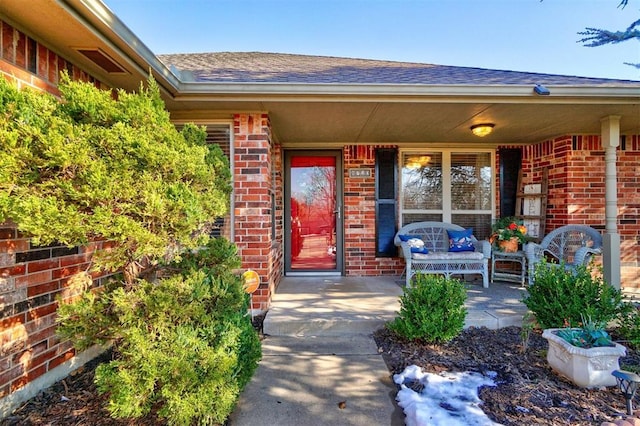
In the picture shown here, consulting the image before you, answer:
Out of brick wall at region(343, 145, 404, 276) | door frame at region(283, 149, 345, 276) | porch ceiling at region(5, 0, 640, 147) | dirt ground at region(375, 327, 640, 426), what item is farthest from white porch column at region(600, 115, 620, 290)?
door frame at region(283, 149, 345, 276)

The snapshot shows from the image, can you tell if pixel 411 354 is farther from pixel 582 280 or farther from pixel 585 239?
pixel 585 239

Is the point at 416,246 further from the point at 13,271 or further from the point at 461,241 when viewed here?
the point at 13,271

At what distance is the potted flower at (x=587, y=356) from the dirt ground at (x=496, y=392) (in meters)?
0.06

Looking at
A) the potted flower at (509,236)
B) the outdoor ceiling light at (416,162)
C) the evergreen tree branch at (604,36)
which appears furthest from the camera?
the evergreen tree branch at (604,36)

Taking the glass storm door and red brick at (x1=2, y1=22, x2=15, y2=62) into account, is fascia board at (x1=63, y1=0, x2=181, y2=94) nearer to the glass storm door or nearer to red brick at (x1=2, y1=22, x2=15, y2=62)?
red brick at (x1=2, y1=22, x2=15, y2=62)

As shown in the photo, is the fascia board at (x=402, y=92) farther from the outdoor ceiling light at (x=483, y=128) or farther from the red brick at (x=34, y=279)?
the red brick at (x=34, y=279)

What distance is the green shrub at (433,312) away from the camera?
2.55m

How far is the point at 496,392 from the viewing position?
6.49ft

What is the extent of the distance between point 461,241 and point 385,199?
4.33 feet

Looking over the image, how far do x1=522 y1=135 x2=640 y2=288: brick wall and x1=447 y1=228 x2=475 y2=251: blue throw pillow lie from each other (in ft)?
4.40

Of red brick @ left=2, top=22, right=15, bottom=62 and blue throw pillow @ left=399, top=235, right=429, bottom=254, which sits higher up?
red brick @ left=2, top=22, right=15, bottom=62

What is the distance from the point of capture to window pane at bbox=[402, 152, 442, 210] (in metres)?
5.28

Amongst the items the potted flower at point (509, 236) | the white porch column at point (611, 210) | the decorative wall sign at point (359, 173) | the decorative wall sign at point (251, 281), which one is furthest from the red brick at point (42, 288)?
the white porch column at point (611, 210)

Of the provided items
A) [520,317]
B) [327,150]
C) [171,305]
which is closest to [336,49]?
[327,150]
